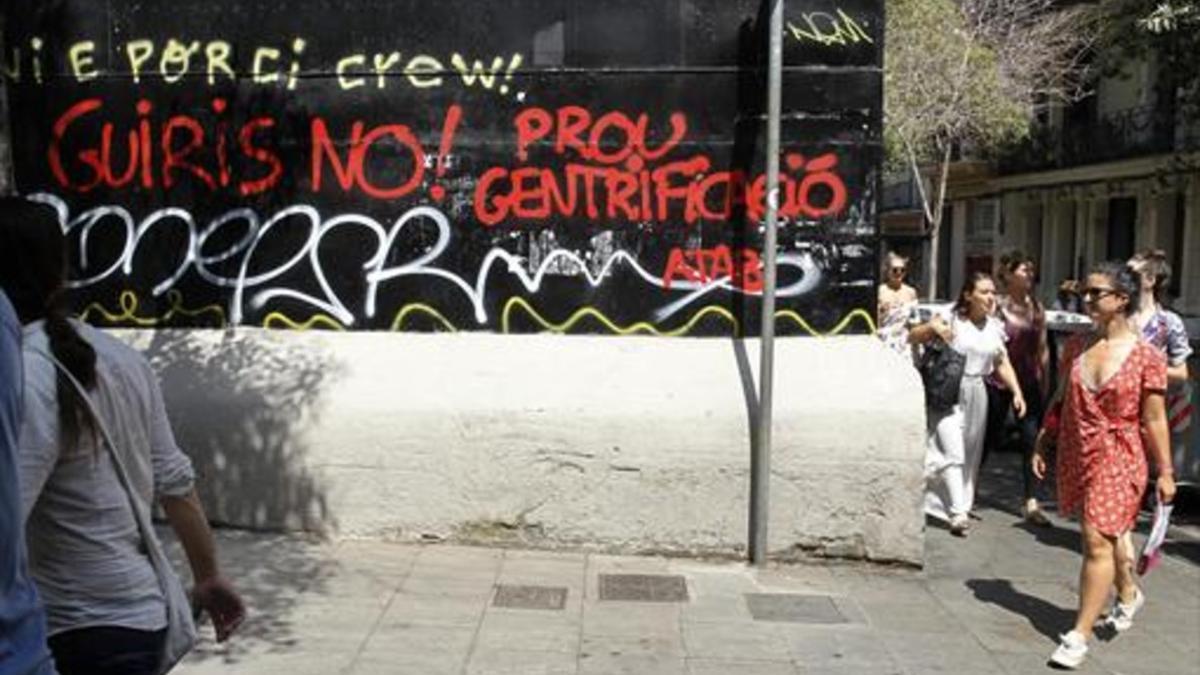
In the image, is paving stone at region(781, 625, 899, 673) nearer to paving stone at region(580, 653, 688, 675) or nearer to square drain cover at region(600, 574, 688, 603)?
paving stone at region(580, 653, 688, 675)

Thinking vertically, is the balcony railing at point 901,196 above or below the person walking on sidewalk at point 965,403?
above

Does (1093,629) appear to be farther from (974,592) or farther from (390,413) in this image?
(390,413)

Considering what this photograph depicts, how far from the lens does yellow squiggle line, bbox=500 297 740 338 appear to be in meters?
6.47

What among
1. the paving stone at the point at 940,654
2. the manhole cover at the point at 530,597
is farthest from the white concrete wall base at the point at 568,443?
the paving stone at the point at 940,654

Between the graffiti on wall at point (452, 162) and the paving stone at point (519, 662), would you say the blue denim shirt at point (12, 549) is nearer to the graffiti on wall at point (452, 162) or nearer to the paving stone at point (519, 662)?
the paving stone at point (519, 662)

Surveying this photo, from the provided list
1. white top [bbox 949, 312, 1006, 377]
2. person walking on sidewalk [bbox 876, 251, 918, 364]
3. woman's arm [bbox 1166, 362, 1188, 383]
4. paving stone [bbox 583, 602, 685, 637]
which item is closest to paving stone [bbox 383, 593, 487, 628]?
paving stone [bbox 583, 602, 685, 637]

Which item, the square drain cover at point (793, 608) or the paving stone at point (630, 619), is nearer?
the paving stone at point (630, 619)

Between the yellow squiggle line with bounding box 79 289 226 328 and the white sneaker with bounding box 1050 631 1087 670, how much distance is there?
14.5ft

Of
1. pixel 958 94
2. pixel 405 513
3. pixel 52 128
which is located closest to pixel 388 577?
pixel 405 513

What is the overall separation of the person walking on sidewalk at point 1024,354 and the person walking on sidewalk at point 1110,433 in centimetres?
253

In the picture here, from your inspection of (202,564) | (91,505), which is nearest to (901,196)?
(202,564)

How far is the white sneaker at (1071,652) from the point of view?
495 cm

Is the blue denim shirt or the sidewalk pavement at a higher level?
the blue denim shirt

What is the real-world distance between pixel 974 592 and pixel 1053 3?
23153 millimetres
